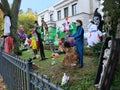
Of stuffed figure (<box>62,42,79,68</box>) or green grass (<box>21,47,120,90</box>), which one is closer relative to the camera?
green grass (<box>21,47,120,90</box>)

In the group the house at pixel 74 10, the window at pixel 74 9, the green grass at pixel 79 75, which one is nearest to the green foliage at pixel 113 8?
the green grass at pixel 79 75

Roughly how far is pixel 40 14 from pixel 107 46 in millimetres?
59161

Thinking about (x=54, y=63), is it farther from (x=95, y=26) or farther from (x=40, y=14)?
(x=40, y=14)

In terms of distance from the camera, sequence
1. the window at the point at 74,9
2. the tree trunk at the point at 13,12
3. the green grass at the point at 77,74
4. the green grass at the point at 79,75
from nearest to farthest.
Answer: the green grass at the point at 79,75, the green grass at the point at 77,74, the tree trunk at the point at 13,12, the window at the point at 74,9

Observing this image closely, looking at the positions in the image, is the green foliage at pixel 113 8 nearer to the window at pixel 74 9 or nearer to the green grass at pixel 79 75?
the green grass at pixel 79 75

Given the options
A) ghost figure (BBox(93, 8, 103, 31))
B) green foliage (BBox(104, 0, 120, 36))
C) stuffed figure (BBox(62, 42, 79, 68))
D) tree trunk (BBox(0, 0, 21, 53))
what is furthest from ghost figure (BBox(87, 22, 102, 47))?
tree trunk (BBox(0, 0, 21, 53))

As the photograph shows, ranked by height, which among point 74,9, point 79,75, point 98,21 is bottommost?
point 79,75

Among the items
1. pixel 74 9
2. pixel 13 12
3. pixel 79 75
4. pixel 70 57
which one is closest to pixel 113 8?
pixel 79 75

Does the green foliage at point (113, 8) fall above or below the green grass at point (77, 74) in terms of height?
above

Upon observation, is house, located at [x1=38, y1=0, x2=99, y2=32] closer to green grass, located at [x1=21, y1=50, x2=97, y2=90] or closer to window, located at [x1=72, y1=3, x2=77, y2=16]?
window, located at [x1=72, y1=3, x2=77, y2=16]

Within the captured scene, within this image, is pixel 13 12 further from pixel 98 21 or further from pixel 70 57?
pixel 70 57

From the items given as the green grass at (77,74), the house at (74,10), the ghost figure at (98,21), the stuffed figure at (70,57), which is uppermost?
the house at (74,10)

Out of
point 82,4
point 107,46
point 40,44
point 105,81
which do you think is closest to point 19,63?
point 107,46

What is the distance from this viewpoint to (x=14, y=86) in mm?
6988
